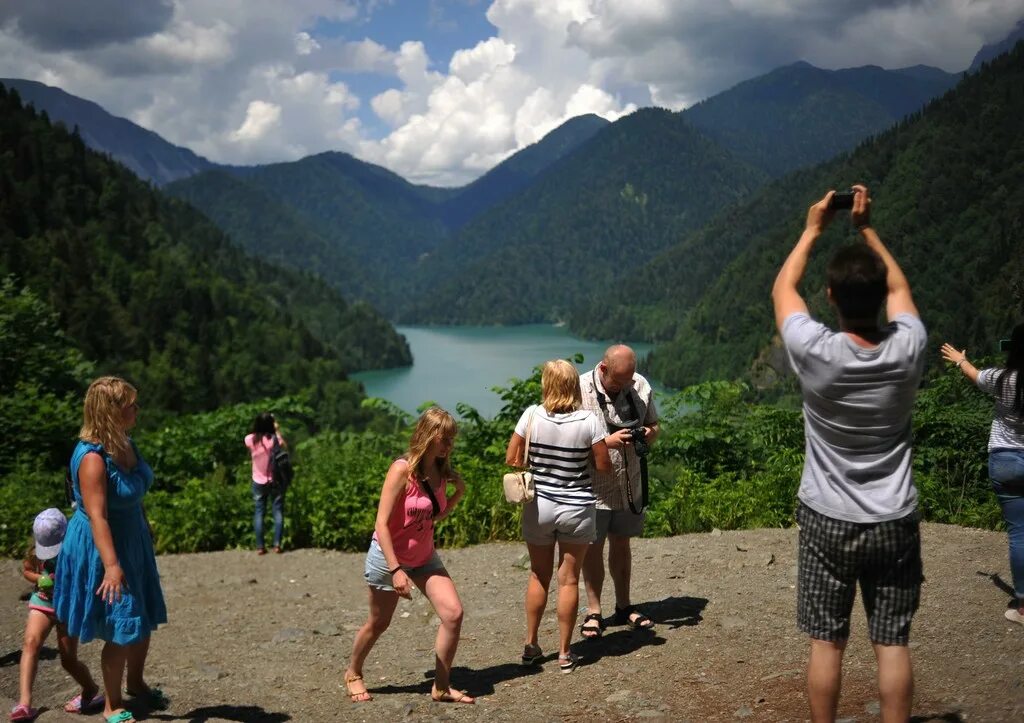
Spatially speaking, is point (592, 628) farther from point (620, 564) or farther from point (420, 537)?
point (420, 537)

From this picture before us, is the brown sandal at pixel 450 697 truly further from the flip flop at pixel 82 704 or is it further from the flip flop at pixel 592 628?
the flip flop at pixel 82 704

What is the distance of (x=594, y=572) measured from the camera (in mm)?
5727

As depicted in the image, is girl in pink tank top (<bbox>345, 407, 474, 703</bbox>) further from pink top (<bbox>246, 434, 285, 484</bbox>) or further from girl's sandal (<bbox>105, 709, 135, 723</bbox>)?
pink top (<bbox>246, 434, 285, 484</bbox>)

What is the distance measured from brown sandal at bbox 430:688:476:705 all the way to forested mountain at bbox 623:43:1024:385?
56.4m

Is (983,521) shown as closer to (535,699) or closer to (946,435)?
(946,435)

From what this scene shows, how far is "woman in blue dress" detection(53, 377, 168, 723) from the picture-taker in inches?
165

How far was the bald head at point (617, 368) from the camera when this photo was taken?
17.2ft

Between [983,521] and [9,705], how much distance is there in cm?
749

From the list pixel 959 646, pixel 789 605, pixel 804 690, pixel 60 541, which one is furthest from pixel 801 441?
pixel 60 541

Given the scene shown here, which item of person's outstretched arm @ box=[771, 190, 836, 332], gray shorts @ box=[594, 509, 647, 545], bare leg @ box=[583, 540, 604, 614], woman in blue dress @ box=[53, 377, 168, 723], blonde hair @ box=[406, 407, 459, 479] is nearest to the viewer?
person's outstretched arm @ box=[771, 190, 836, 332]

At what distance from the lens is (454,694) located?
16.4 feet

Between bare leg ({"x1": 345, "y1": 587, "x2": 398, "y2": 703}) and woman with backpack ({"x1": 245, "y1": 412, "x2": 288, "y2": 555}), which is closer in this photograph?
bare leg ({"x1": 345, "y1": 587, "x2": 398, "y2": 703})

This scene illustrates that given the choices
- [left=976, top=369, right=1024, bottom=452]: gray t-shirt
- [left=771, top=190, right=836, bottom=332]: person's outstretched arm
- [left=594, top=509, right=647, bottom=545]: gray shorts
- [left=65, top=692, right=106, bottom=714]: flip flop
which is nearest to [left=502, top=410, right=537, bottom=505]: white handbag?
[left=594, top=509, right=647, bottom=545]: gray shorts

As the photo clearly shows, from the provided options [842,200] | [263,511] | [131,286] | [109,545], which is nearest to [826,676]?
[842,200]
